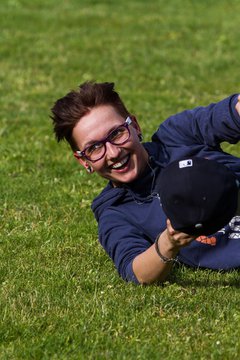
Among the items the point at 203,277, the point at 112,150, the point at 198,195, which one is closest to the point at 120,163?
the point at 112,150

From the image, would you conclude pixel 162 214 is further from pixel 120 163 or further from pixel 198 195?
pixel 198 195

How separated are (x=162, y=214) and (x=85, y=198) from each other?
2223mm

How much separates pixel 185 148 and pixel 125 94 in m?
6.71

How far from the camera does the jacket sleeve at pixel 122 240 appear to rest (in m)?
5.40

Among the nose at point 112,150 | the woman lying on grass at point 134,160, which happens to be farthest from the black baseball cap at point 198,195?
the nose at point 112,150

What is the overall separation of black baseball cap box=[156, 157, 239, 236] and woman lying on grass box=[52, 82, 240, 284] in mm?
730

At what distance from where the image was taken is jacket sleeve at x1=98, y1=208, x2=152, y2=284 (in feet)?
17.7

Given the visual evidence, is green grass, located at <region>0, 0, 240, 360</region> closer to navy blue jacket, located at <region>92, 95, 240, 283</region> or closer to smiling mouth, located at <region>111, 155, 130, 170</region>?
navy blue jacket, located at <region>92, 95, 240, 283</region>

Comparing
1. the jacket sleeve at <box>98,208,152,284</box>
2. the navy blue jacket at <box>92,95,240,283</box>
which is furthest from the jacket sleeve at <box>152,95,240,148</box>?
the jacket sleeve at <box>98,208,152,284</box>

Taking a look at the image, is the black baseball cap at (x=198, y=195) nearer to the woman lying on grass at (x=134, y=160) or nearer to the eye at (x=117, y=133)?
the woman lying on grass at (x=134, y=160)

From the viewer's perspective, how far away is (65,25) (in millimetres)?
17875

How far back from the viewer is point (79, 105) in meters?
5.54

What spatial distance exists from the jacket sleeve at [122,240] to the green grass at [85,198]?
121mm

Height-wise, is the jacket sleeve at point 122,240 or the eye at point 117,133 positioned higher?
the eye at point 117,133
